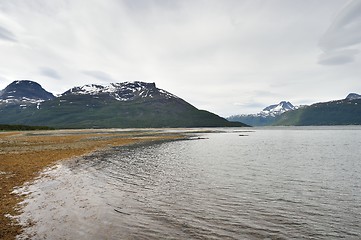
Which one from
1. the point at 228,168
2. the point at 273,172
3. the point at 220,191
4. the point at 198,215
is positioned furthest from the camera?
the point at 228,168

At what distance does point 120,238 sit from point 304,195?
1646cm

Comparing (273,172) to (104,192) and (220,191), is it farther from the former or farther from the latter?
(104,192)

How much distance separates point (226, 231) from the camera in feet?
45.9

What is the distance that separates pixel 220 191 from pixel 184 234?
995 cm

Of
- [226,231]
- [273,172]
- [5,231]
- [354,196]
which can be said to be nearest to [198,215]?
[226,231]

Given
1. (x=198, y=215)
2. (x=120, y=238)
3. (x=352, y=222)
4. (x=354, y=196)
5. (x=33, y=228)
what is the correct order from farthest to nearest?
(x=354, y=196)
(x=198, y=215)
(x=352, y=222)
(x=33, y=228)
(x=120, y=238)

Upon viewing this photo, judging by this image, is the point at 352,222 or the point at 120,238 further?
the point at 352,222

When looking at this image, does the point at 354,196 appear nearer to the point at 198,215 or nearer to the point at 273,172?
the point at 273,172

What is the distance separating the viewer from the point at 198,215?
54.4 feet

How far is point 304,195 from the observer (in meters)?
21.6

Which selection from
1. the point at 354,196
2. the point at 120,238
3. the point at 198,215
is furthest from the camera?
the point at 354,196

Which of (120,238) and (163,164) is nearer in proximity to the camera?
(120,238)

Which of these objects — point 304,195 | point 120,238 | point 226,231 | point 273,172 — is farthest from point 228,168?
point 120,238

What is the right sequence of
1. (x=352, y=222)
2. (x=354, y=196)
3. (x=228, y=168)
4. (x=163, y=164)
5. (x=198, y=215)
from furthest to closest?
(x=163, y=164) < (x=228, y=168) < (x=354, y=196) < (x=198, y=215) < (x=352, y=222)
